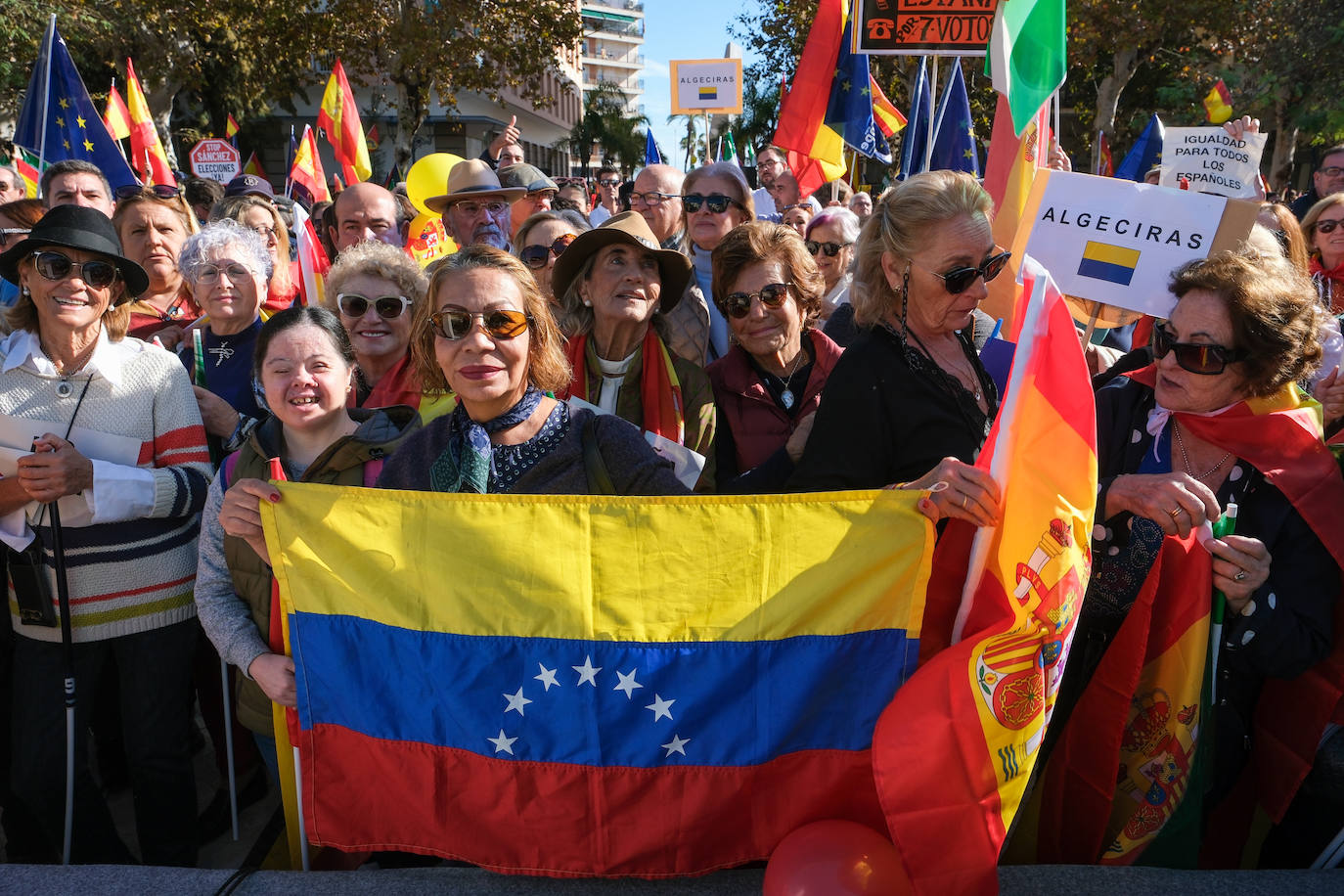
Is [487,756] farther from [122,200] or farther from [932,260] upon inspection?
[122,200]

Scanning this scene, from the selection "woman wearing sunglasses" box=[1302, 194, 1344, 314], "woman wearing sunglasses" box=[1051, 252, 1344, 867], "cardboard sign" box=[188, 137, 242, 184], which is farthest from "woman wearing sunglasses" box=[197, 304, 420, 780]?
"cardboard sign" box=[188, 137, 242, 184]

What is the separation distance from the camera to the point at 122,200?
4.56 meters

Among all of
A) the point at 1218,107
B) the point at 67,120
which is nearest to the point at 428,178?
the point at 67,120

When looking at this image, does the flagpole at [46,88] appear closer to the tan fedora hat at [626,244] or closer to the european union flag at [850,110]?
the tan fedora hat at [626,244]

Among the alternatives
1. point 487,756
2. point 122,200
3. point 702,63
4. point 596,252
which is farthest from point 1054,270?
point 702,63

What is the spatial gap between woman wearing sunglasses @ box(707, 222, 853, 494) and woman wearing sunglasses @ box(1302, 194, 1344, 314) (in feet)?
9.95

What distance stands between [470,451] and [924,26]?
191 inches

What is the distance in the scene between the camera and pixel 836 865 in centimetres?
197

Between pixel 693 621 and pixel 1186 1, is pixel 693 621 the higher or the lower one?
the lower one

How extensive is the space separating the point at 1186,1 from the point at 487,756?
23976 mm

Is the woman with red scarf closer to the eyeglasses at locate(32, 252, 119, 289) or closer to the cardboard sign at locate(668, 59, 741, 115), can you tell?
the eyeglasses at locate(32, 252, 119, 289)

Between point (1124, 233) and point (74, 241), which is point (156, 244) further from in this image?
point (1124, 233)

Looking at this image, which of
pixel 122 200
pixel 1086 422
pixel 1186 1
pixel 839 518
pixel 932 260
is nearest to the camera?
pixel 1086 422

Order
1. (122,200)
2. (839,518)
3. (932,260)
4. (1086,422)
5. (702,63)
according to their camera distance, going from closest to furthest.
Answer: (1086,422)
(839,518)
(932,260)
(122,200)
(702,63)
